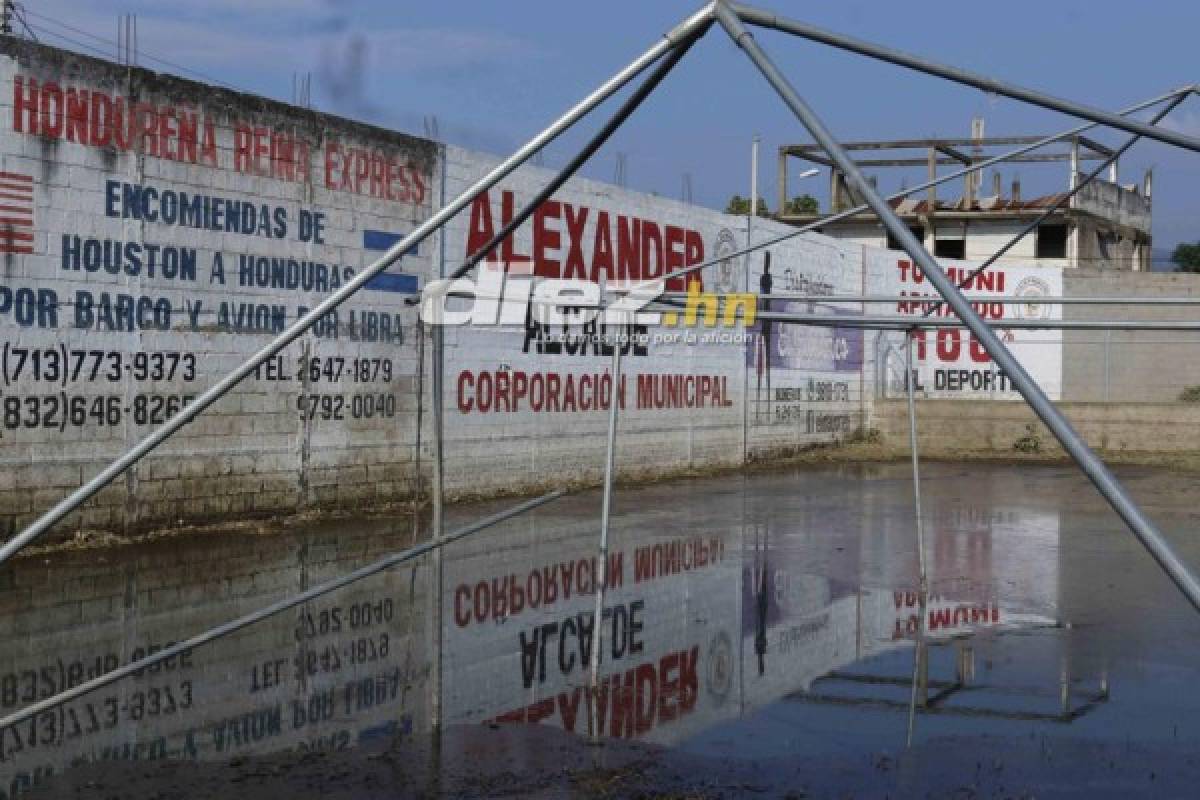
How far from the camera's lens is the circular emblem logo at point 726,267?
83.9ft

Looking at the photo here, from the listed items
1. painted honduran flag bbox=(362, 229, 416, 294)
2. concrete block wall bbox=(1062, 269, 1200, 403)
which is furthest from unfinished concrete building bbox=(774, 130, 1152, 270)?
painted honduran flag bbox=(362, 229, 416, 294)

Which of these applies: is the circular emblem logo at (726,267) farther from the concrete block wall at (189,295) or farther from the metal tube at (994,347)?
the metal tube at (994,347)

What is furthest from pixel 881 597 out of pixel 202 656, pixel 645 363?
pixel 645 363

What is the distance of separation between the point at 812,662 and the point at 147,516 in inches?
270

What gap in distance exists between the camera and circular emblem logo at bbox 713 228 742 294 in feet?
83.9

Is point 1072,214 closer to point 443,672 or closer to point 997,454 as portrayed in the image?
point 997,454

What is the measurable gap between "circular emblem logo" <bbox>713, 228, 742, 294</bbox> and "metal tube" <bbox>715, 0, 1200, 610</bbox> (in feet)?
66.5

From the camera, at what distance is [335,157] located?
16500mm

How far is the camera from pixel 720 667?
9195 mm

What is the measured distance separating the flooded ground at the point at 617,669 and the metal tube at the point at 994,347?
2.39 m

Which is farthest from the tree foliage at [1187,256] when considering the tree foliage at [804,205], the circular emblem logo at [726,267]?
the circular emblem logo at [726,267]

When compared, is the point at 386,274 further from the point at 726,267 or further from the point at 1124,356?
the point at 1124,356

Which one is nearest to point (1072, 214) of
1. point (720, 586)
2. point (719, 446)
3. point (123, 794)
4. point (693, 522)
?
point (719, 446)

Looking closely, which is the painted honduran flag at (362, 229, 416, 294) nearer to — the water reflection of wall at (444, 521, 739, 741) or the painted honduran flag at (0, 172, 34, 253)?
the water reflection of wall at (444, 521, 739, 741)
